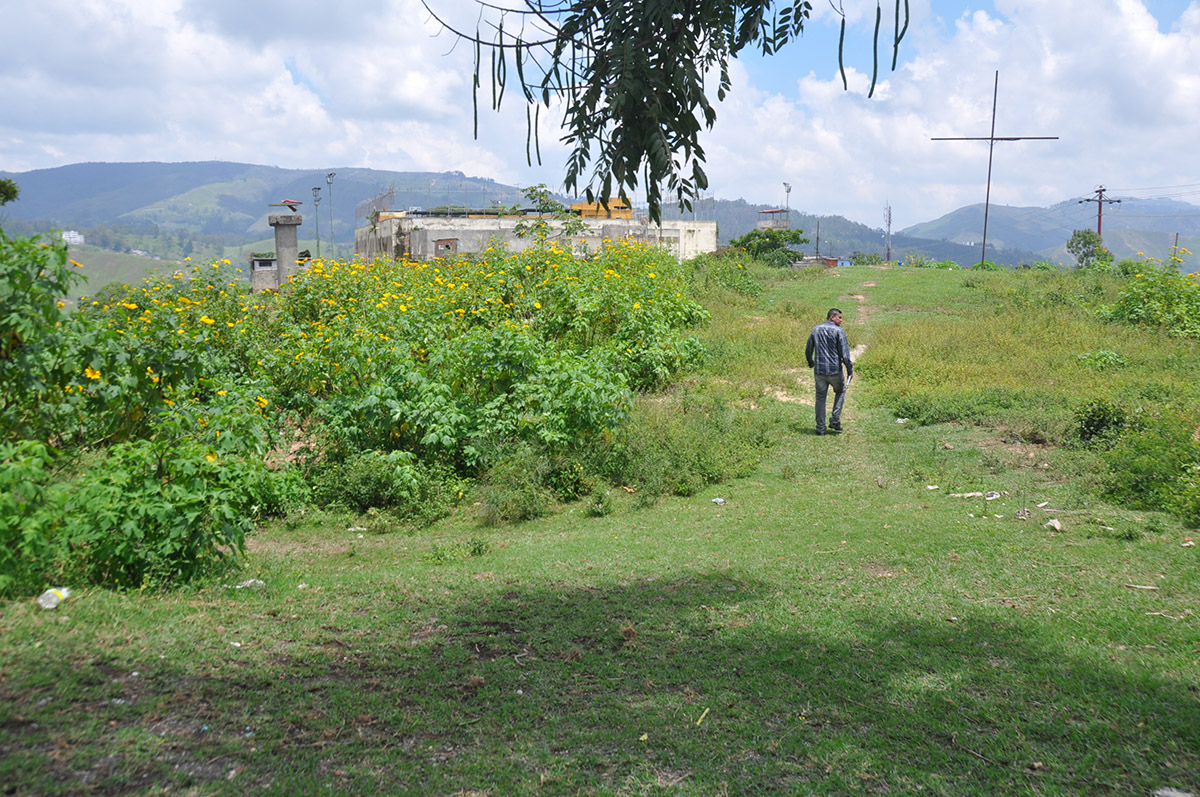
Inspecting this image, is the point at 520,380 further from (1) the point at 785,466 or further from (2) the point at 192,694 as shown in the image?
(2) the point at 192,694

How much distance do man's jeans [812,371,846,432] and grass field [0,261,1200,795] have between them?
288cm

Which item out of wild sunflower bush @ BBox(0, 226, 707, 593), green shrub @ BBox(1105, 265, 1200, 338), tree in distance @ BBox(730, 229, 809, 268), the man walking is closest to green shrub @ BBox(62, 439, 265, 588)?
wild sunflower bush @ BBox(0, 226, 707, 593)

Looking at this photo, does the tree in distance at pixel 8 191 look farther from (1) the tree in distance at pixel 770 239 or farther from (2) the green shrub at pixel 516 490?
(1) the tree in distance at pixel 770 239

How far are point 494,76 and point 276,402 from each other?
626 centimetres

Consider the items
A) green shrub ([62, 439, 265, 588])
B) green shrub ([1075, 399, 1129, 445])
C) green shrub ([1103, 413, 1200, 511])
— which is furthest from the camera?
green shrub ([1075, 399, 1129, 445])

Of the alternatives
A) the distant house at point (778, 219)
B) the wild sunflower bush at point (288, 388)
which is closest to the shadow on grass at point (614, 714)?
the wild sunflower bush at point (288, 388)

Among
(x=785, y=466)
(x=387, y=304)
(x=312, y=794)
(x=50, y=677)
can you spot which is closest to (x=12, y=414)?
(x=50, y=677)

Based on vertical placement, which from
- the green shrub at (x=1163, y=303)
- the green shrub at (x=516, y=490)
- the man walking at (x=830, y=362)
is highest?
the green shrub at (x=1163, y=303)

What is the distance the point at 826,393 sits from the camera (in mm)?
11805

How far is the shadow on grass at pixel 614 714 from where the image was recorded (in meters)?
3.33

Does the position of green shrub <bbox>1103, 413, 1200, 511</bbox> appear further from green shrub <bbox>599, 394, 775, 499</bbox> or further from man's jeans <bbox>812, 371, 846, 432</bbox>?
green shrub <bbox>599, 394, 775, 499</bbox>

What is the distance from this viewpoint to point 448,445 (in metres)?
9.14

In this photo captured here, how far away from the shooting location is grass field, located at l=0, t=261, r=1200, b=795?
3418mm

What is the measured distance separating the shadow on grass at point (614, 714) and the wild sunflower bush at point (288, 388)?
4.14 feet
